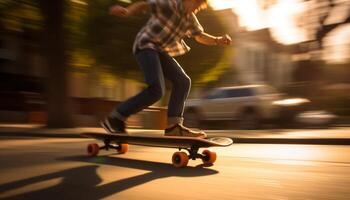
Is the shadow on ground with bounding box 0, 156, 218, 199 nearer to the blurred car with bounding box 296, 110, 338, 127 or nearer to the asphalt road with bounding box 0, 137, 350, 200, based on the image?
the asphalt road with bounding box 0, 137, 350, 200

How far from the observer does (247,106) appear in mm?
19141

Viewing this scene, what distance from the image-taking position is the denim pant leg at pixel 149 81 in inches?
212

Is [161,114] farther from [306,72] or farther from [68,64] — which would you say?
[306,72]

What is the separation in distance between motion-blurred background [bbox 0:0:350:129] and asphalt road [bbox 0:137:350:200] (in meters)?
10.3

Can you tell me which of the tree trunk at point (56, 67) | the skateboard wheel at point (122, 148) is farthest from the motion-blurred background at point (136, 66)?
the skateboard wheel at point (122, 148)

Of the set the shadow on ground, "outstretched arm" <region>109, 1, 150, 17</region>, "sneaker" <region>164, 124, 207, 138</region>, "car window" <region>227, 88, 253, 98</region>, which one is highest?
"car window" <region>227, 88, 253, 98</region>

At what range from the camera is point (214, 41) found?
5.98 metres

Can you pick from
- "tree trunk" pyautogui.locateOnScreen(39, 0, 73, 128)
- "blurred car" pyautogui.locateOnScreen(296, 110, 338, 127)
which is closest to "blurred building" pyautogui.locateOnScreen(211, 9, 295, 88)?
"blurred car" pyautogui.locateOnScreen(296, 110, 338, 127)

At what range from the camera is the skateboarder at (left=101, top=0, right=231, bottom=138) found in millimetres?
5387

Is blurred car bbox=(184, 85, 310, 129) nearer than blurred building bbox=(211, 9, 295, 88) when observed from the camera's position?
Yes

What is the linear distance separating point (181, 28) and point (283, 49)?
29.0m

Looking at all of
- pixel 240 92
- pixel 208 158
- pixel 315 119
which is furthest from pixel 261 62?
pixel 208 158

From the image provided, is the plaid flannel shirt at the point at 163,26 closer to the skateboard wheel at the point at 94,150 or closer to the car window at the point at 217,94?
the skateboard wheel at the point at 94,150

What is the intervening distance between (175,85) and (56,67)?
1096 centimetres
